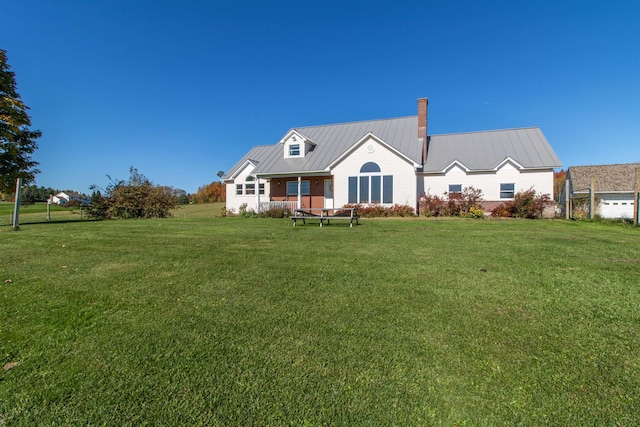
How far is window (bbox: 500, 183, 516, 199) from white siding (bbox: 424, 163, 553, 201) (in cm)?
20

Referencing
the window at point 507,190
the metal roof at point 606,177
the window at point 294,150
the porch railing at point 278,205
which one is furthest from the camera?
the metal roof at point 606,177

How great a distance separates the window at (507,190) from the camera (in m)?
20.1

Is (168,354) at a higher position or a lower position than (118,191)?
lower

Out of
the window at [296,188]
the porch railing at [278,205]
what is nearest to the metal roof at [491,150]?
the window at [296,188]

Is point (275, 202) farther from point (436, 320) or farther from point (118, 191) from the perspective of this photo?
point (436, 320)

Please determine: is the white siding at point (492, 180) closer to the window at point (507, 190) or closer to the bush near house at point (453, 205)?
the window at point (507, 190)

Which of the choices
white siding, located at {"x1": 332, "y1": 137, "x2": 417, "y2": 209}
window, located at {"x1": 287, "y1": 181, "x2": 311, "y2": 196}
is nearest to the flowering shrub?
white siding, located at {"x1": 332, "y1": 137, "x2": 417, "y2": 209}

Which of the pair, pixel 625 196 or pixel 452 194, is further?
pixel 625 196

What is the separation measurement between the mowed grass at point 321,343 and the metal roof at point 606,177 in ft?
90.6

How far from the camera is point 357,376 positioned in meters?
2.43

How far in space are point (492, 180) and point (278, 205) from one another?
14.3 m

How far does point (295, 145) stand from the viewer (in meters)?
24.5

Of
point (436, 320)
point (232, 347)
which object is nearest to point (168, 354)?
point (232, 347)

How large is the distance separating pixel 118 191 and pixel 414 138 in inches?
793
